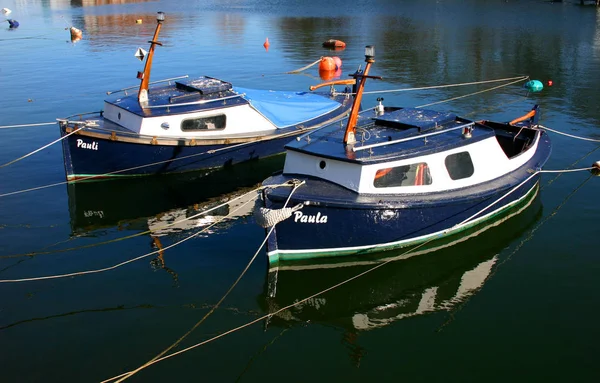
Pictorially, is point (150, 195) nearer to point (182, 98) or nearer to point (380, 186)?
point (182, 98)

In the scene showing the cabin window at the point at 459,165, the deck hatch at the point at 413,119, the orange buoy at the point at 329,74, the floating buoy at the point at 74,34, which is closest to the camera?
the cabin window at the point at 459,165

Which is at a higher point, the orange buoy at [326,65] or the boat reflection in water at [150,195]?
the orange buoy at [326,65]

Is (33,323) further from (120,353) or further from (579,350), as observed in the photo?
(579,350)

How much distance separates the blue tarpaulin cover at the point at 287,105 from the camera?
23719 millimetres

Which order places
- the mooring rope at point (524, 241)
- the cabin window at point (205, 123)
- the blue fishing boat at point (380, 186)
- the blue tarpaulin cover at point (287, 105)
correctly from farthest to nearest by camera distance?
the blue tarpaulin cover at point (287, 105) < the cabin window at point (205, 123) < the blue fishing boat at point (380, 186) < the mooring rope at point (524, 241)

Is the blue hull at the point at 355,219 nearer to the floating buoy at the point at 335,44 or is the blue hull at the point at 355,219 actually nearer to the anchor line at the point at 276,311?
the anchor line at the point at 276,311

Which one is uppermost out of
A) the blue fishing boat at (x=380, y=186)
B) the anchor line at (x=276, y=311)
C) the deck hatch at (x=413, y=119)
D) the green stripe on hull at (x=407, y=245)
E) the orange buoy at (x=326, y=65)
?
the orange buoy at (x=326, y=65)

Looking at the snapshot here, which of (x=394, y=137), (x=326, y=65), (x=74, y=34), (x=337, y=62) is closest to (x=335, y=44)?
(x=337, y=62)

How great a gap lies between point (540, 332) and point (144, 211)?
41.9ft

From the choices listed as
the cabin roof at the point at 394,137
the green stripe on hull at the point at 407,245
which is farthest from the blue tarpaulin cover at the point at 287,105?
the green stripe on hull at the point at 407,245

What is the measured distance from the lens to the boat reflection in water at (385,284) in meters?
14.0

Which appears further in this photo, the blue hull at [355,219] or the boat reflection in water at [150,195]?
the boat reflection in water at [150,195]

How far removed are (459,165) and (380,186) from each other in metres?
2.64

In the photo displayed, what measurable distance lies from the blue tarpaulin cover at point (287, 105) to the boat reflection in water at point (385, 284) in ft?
31.3
